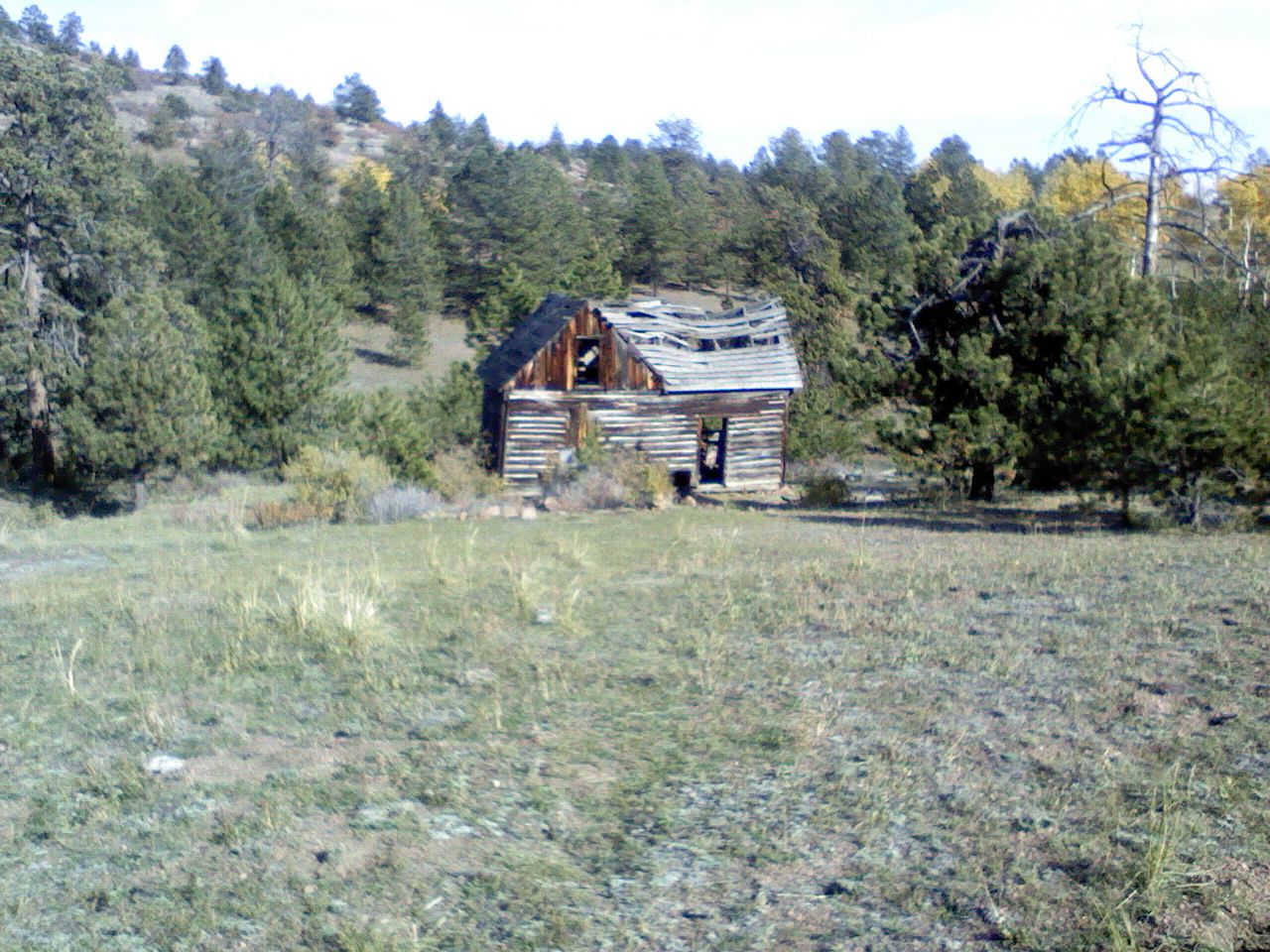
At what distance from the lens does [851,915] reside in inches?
170

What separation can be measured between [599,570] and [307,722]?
5246mm

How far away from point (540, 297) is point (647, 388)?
15.8m

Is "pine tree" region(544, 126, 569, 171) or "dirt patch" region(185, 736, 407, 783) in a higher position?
"pine tree" region(544, 126, 569, 171)

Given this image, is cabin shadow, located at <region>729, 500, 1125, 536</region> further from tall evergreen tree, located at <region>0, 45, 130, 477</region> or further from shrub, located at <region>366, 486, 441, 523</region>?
tall evergreen tree, located at <region>0, 45, 130, 477</region>

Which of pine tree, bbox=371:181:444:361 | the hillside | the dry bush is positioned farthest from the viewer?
the hillside

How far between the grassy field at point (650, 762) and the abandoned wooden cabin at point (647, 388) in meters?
16.9

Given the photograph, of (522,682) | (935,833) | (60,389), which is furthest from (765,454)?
(935,833)

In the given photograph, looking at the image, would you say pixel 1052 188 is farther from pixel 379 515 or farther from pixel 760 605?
pixel 760 605

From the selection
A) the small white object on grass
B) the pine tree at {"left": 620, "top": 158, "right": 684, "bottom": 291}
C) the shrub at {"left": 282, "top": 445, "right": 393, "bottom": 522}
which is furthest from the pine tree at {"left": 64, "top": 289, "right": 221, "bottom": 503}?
the pine tree at {"left": 620, "top": 158, "right": 684, "bottom": 291}

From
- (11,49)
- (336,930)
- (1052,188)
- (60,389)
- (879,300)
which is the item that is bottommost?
(336,930)

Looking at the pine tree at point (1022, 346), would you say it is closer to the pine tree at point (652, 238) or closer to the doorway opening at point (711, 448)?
the doorway opening at point (711, 448)

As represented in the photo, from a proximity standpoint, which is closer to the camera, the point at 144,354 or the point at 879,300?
the point at 879,300

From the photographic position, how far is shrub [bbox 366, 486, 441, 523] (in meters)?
18.3

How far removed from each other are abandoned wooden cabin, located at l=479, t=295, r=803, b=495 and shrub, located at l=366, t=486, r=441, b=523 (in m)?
6.74
